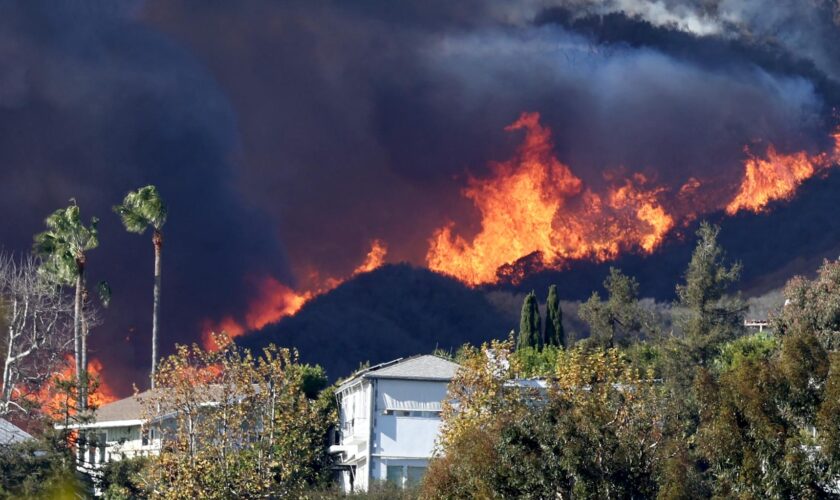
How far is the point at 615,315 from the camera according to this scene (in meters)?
88.1

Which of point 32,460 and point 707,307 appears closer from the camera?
point 32,460

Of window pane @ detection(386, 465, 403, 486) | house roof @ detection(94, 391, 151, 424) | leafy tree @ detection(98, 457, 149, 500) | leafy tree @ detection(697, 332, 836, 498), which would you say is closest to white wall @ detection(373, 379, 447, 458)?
window pane @ detection(386, 465, 403, 486)

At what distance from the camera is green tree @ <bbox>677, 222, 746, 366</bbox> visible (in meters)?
74.3

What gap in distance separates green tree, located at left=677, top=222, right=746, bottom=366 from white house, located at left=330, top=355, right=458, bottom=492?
46.5 ft

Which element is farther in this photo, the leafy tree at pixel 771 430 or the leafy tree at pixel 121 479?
the leafy tree at pixel 121 479

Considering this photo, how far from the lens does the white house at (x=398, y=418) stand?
2741 inches

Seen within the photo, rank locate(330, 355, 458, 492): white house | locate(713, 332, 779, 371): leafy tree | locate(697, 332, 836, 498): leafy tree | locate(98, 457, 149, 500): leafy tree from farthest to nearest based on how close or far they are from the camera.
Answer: locate(713, 332, 779, 371): leafy tree
locate(330, 355, 458, 492): white house
locate(98, 457, 149, 500): leafy tree
locate(697, 332, 836, 498): leafy tree

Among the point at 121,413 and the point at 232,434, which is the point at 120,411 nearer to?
the point at 121,413

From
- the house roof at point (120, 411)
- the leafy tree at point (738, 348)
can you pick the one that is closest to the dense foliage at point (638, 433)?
the leafy tree at point (738, 348)

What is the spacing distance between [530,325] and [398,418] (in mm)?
27466

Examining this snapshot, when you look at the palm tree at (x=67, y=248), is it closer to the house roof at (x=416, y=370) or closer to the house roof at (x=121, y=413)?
the house roof at (x=121, y=413)

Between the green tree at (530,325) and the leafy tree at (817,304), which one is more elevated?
the green tree at (530,325)

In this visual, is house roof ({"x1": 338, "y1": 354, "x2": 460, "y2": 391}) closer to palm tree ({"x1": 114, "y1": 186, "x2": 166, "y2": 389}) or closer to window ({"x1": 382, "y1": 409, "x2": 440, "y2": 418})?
window ({"x1": 382, "y1": 409, "x2": 440, "y2": 418})

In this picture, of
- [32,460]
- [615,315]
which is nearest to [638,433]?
[32,460]
